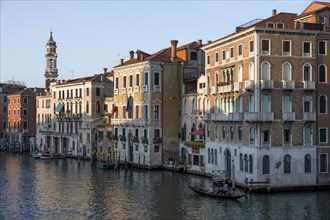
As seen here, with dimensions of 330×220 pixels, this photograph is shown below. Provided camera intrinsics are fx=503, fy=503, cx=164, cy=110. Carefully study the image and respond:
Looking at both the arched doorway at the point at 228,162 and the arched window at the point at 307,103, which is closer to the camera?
the arched window at the point at 307,103

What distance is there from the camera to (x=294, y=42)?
33.0 m

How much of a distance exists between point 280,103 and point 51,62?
172ft

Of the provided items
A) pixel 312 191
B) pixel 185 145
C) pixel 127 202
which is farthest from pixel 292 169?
pixel 185 145

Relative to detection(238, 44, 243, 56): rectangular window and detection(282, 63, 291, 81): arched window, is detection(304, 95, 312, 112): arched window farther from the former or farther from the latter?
detection(238, 44, 243, 56): rectangular window

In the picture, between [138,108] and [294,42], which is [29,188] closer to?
[138,108]

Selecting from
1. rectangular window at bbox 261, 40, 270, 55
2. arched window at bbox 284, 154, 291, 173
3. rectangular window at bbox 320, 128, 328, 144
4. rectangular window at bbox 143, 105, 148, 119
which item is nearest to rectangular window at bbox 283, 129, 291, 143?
arched window at bbox 284, 154, 291, 173

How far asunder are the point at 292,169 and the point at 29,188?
1860 cm

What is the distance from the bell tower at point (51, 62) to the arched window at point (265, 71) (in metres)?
51.4

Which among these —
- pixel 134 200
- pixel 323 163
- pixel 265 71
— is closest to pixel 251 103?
pixel 265 71

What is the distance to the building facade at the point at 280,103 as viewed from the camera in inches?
1270

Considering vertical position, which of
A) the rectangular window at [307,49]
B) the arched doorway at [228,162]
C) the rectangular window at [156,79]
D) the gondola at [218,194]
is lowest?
the gondola at [218,194]

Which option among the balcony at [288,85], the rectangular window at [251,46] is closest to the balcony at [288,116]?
the balcony at [288,85]

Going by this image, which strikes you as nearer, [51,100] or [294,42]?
[294,42]

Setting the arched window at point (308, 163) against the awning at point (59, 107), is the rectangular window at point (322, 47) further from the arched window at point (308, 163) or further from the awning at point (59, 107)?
the awning at point (59, 107)
